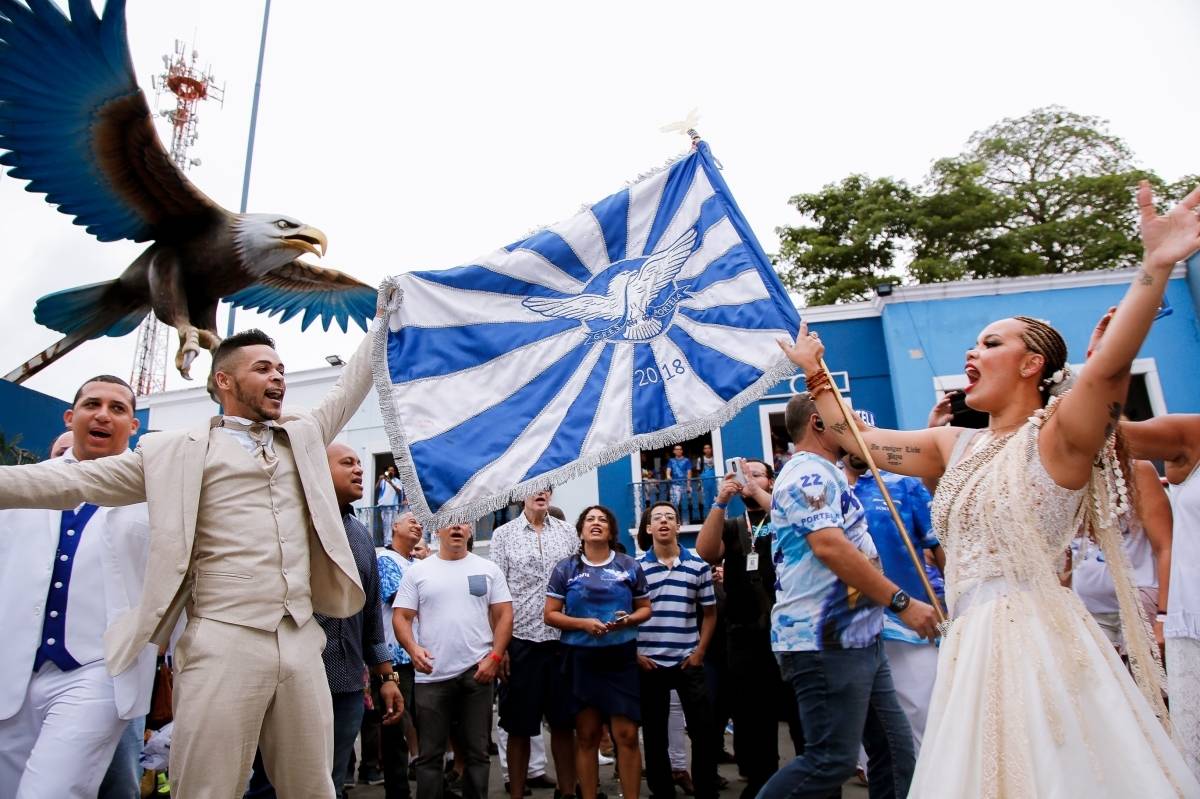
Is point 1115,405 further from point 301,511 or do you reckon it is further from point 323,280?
point 323,280

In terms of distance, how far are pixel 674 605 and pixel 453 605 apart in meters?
1.45

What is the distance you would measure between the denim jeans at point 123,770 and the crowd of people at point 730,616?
0.01 m

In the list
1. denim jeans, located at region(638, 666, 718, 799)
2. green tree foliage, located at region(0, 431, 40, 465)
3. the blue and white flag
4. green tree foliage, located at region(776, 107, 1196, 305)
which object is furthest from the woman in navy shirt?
green tree foliage, located at region(776, 107, 1196, 305)

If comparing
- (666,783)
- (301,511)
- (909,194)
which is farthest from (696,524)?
(909,194)

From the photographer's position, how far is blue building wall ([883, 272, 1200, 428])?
44.5ft

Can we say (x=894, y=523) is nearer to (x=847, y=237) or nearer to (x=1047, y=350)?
(x=1047, y=350)

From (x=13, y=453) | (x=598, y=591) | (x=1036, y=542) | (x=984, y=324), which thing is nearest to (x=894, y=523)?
(x=598, y=591)

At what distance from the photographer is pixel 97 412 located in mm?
3297

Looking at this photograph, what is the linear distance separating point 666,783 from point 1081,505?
364 cm

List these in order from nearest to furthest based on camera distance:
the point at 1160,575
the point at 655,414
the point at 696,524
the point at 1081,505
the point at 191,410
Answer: the point at 1081,505 < the point at 1160,575 < the point at 655,414 < the point at 696,524 < the point at 191,410

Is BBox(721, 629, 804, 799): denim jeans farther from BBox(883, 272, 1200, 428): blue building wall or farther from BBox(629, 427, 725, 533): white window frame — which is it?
BBox(883, 272, 1200, 428): blue building wall

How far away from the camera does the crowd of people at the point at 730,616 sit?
197 centimetres

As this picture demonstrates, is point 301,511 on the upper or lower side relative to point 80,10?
lower

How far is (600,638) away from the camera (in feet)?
16.5
